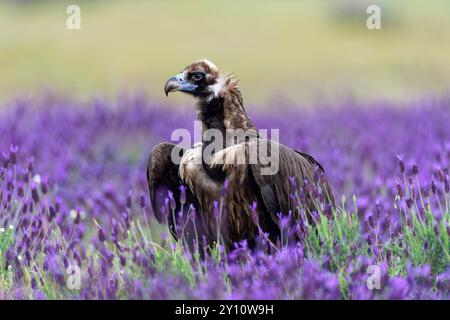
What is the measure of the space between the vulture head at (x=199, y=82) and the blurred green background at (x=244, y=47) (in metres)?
6.73

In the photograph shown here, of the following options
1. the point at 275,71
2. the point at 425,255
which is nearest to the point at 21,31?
the point at 275,71

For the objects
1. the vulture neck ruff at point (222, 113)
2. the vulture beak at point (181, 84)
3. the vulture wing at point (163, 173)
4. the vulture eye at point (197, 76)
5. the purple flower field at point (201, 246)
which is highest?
the vulture eye at point (197, 76)

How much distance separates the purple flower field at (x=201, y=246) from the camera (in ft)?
12.3

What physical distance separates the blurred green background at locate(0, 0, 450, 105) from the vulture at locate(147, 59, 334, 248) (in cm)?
676

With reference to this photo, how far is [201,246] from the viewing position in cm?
504

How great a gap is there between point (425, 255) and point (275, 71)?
488 inches

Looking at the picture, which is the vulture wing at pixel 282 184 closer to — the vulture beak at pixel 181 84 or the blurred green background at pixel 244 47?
the vulture beak at pixel 181 84

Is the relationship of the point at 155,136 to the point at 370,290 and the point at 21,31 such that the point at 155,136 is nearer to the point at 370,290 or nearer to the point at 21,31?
the point at 370,290

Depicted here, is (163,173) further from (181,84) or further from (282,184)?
(282,184)

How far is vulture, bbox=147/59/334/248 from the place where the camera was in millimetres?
4617

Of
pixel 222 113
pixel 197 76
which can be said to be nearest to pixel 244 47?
pixel 197 76

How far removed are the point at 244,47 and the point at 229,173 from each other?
1332 cm

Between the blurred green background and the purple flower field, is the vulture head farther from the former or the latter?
the blurred green background

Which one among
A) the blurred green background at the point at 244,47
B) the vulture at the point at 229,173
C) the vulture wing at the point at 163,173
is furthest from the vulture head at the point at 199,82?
the blurred green background at the point at 244,47
